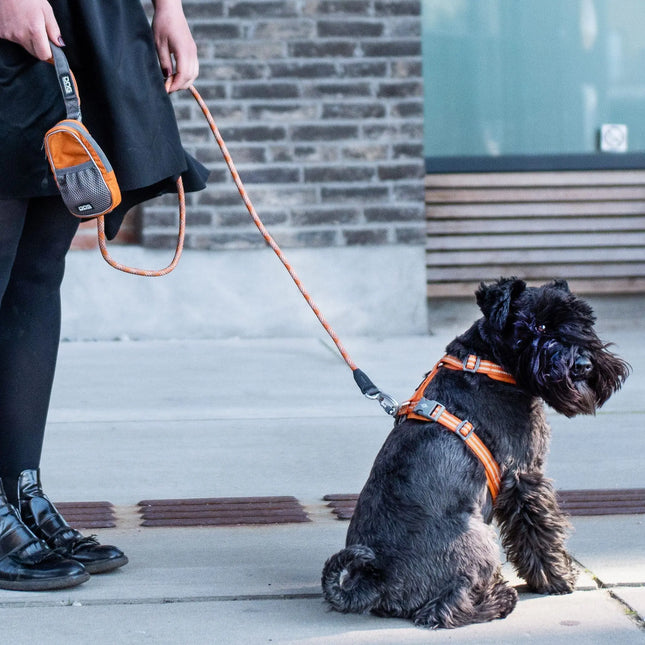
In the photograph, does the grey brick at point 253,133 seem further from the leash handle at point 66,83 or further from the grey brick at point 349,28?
the leash handle at point 66,83

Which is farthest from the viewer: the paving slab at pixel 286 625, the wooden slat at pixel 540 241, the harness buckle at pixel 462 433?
the wooden slat at pixel 540 241

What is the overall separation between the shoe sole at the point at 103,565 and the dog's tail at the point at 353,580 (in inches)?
25.3

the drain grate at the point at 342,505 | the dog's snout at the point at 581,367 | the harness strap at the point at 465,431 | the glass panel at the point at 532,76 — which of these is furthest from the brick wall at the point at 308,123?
the dog's snout at the point at 581,367

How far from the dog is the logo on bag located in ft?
3.48

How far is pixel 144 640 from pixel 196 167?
4.30 ft

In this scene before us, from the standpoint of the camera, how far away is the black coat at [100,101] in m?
2.59

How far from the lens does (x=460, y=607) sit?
236 cm

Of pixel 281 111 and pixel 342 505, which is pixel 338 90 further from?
pixel 342 505

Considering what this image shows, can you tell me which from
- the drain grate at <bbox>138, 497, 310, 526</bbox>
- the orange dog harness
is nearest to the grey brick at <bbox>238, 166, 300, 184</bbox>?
the drain grate at <bbox>138, 497, 310, 526</bbox>

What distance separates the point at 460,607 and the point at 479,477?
0.29 meters

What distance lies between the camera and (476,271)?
23.9ft

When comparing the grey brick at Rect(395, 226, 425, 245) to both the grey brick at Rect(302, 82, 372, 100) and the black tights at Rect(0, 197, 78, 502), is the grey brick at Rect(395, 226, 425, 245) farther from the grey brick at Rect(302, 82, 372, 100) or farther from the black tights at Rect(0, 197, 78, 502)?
the black tights at Rect(0, 197, 78, 502)

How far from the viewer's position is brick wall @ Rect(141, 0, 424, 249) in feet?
22.4

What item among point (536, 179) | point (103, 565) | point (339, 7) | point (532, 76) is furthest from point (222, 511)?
point (532, 76)
